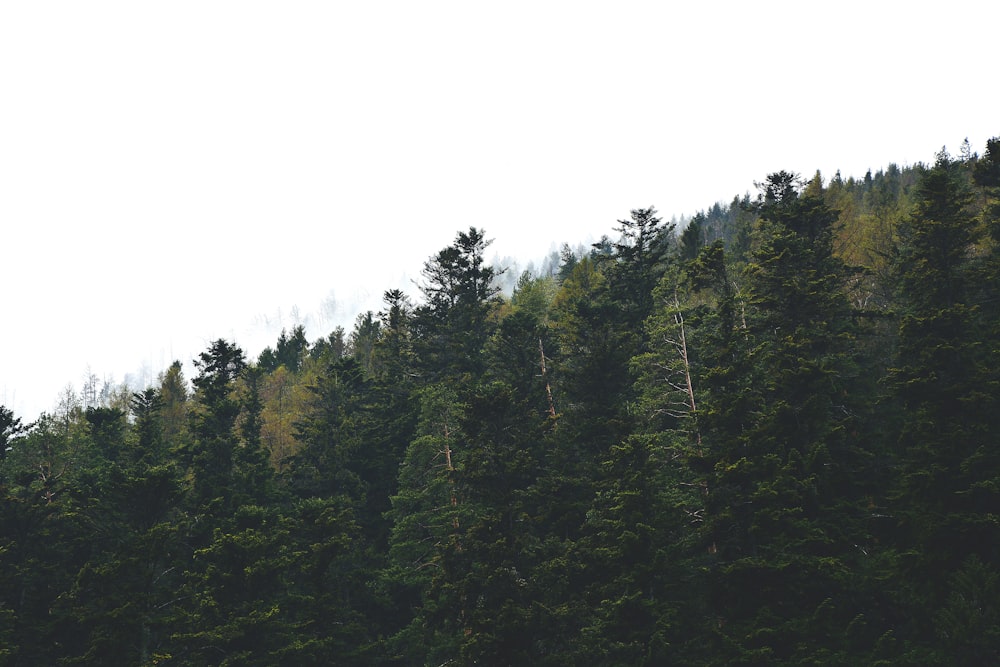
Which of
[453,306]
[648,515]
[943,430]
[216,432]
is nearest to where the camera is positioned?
[943,430]

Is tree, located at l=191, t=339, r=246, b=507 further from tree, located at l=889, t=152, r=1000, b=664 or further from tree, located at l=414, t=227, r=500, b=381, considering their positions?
tree, located at l=889, t=152, r=1000, b=664

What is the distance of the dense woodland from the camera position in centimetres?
1772

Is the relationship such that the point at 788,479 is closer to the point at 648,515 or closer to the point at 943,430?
the point at 648,515

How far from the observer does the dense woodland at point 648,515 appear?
17719mm

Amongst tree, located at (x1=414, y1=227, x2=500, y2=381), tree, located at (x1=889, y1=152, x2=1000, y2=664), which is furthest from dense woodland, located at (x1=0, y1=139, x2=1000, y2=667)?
tree, located at (x1=414, y1=227, x2=500, y2=381)


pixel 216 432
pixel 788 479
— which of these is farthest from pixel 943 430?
pixel 216 432

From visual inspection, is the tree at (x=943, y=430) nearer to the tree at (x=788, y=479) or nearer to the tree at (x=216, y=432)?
the tree at (x=788, y=479)

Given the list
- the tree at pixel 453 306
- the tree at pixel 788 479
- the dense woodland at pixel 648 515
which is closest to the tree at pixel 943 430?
the dense woodland at pixel 648 515

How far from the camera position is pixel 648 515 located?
63.4ft

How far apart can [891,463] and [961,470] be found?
472 centimetres

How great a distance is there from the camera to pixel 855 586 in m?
17.9

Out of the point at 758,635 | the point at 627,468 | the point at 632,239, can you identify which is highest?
the point at 632,239

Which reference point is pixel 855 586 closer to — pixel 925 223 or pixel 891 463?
pixel 891 463

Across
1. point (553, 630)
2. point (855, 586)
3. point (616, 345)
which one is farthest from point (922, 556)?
point (616, 345)
